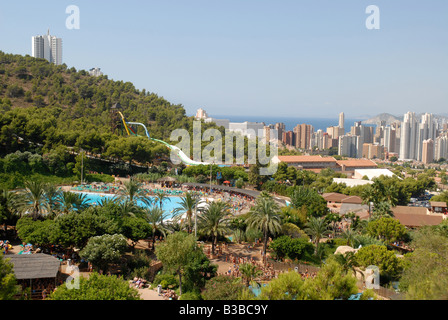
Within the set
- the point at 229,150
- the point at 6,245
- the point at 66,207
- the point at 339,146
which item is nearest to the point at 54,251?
the point at 6,245

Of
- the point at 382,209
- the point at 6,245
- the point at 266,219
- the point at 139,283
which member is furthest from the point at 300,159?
the point at 139,283

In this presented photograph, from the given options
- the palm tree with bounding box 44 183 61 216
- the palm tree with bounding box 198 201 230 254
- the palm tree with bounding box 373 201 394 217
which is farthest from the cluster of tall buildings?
the palm tree with bounding box 198 201 230 254

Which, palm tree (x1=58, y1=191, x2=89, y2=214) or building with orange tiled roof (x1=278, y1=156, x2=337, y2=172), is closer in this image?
palm tree (x1=58, y1=191, x2=89, y2=214)

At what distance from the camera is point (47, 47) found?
9669 centimetres

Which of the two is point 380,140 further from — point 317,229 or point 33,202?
point 33,202

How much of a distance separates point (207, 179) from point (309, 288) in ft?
102

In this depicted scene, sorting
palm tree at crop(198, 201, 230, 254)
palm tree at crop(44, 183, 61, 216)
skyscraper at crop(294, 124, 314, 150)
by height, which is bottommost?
palm tree at crop(198, 201, 230, 254)

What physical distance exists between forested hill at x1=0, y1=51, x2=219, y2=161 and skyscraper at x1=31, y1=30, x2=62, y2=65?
26.9 meters

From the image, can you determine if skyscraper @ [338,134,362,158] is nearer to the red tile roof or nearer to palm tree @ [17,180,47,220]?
the red tile roof

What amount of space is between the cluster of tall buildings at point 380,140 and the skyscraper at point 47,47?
3755 cm

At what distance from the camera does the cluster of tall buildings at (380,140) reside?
11225 centimetres

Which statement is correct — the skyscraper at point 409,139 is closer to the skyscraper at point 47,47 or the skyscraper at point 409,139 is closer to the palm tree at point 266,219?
the skyscraper at point 47,47

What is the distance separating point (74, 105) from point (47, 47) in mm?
45023

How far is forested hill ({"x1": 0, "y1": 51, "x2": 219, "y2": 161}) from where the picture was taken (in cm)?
3862
